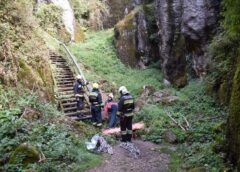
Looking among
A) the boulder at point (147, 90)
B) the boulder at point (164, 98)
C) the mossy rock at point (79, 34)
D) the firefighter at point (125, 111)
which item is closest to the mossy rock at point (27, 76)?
the firefighter at point (125, 111)

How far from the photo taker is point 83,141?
36.4 ft

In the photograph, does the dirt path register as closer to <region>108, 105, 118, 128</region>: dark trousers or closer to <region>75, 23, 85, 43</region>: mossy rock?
<region>108, 105, 118, 128</region>: dark trousers

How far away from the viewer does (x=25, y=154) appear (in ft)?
26.7

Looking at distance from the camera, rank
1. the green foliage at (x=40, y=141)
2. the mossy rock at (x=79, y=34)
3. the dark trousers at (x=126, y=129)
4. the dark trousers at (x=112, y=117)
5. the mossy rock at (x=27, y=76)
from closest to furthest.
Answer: the green foliage at (x=40, y=141) < the dark trousers at (x=126, y=129) < the mossy rock at (x=27, y=76) < the dark trousers at (x=112, y=117) < the mossy rock at (x=79, y=34)

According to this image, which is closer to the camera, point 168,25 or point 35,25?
point 35,25

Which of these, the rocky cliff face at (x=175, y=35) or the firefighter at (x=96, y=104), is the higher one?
the rocky cliff face at (x=175, y=35)

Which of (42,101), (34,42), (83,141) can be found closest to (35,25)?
(34,42)

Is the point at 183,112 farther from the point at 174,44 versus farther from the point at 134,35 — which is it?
the point at 134,35

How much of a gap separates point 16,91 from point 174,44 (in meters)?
11.2

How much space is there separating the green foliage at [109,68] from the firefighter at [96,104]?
17.7 ft

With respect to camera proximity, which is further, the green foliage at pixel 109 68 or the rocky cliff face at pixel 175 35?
the green foliage at pixel 109 68

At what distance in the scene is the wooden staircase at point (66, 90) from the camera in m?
15.4

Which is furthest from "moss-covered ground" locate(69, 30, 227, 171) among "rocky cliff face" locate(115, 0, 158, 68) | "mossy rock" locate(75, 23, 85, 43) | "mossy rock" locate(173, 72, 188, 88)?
"rocky cliff face" locate(115, 0, 158, 68)

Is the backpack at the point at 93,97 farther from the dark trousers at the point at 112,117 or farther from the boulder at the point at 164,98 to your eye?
the boulder at the point at 164,98
